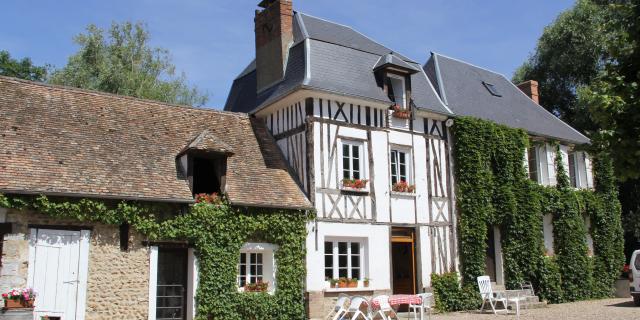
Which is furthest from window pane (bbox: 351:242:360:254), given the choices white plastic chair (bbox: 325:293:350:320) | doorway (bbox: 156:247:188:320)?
doorway (bbox: 156:247:188:320)

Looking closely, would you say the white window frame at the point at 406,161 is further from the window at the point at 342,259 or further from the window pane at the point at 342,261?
the window pane at the point at 342,261

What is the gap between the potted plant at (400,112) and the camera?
594 inches

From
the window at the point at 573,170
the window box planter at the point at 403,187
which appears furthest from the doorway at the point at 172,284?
the window at the point at 573,170

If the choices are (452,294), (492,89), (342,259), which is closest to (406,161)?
(342,259)

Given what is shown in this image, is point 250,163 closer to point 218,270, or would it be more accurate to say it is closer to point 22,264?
point 218,270

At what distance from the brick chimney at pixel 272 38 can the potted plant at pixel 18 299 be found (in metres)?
8.01

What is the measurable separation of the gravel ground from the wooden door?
6.96 metres

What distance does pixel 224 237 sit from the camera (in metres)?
12.3

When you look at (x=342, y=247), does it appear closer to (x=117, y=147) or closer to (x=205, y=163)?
(x=205, y=163)

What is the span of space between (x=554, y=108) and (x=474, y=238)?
13945mm

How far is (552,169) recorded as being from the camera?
1866cm

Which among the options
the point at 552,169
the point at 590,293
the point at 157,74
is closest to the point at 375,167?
the point at 552,169

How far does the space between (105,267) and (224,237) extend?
235cm

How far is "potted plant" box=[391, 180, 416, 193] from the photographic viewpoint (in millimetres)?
14750
